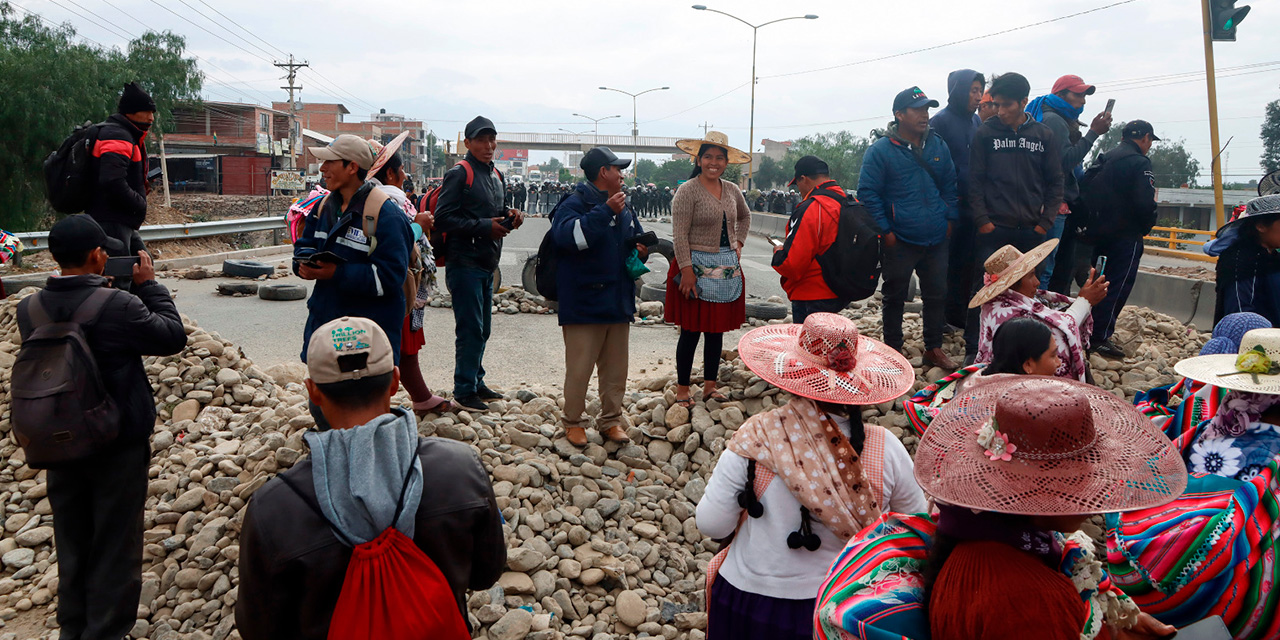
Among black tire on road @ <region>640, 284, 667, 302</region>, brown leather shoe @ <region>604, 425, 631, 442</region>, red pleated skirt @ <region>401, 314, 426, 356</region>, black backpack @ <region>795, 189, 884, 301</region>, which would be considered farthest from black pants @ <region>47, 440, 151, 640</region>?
black tire on road @ <region>640, 284, 667, 302</region>

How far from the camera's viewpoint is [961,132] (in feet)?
19.4

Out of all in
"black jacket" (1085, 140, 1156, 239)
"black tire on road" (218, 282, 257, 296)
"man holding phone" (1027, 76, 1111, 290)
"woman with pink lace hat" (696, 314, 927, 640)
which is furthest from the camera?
"black tire on road" (218, 282, 257, 296)

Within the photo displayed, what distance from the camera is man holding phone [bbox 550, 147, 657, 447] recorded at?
→ 14.4ft

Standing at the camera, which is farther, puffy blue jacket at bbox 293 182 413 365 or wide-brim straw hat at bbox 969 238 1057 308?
wide-brim straw hat at bbox 969 238 1057 308

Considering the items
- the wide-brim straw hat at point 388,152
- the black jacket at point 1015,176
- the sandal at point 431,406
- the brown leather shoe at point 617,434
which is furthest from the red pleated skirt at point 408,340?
the black jacket at point 1015,176

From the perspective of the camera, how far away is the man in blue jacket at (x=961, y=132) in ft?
19.2

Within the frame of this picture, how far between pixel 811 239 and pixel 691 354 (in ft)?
3.53

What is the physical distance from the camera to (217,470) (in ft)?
14.4

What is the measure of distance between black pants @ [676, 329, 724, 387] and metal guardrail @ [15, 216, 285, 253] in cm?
966

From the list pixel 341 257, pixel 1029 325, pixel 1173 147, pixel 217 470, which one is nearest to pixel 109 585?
pixel 217 470

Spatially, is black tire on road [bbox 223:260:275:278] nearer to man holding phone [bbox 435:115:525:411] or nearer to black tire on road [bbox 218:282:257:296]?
black tire on road [bbox 218:282:257:296]

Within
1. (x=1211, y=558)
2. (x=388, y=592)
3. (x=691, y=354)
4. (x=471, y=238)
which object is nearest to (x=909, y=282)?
(x=691, y=354)

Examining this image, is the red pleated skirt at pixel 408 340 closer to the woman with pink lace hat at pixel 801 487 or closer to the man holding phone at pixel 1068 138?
the woman with pink lace hat at pixel 801 487

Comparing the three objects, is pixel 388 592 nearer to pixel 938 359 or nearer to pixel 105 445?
pixel 105 445
